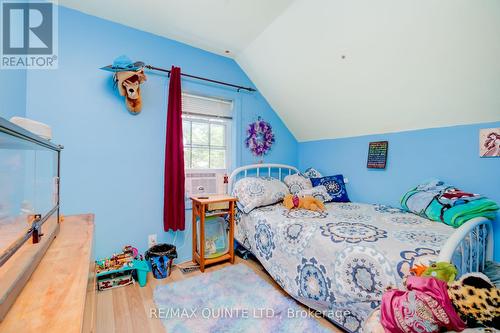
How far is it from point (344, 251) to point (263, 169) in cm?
178

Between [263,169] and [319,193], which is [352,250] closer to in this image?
[319,193]

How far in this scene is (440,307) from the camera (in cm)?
74

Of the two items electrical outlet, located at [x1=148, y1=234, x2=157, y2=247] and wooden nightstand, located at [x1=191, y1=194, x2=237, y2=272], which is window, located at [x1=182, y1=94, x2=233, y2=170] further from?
electrical outlet, located at [x1=148, y1=234, x2=157, y2=247]

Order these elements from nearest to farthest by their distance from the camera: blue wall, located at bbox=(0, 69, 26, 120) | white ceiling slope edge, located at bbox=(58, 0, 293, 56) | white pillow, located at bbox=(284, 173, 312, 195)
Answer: blue wall, located at bbox=(0, 69, 26, 120) < white ceiling slope edge, located at bbox=(58, 0, 293, 56) < white pillow, located at bbox=(284, 173, 312, 195)

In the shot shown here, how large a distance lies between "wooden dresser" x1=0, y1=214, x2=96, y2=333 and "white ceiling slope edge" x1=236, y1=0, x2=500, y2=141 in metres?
2.23

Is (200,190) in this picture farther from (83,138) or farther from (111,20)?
(111,20)

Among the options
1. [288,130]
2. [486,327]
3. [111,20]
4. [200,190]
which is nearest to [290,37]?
[288,130]

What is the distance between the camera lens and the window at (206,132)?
8.14ft

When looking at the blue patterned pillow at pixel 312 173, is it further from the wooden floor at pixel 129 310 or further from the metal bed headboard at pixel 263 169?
the wooden floor at pixel 129 310

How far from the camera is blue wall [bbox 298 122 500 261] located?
5.46 ft

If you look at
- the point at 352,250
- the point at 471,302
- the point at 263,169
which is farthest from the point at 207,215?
the point at 471,302

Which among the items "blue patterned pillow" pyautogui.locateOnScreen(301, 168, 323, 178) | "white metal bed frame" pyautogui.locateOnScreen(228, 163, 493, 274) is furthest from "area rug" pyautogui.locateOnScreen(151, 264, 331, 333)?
"blue patterned pillow" pyautogui.locateOnScreen(301, 168, 323, 178)

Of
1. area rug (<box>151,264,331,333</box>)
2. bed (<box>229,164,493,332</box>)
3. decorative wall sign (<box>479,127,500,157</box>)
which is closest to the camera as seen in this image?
bed (<box>229,164,493,332</box>)

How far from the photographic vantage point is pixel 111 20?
77.9 inches
